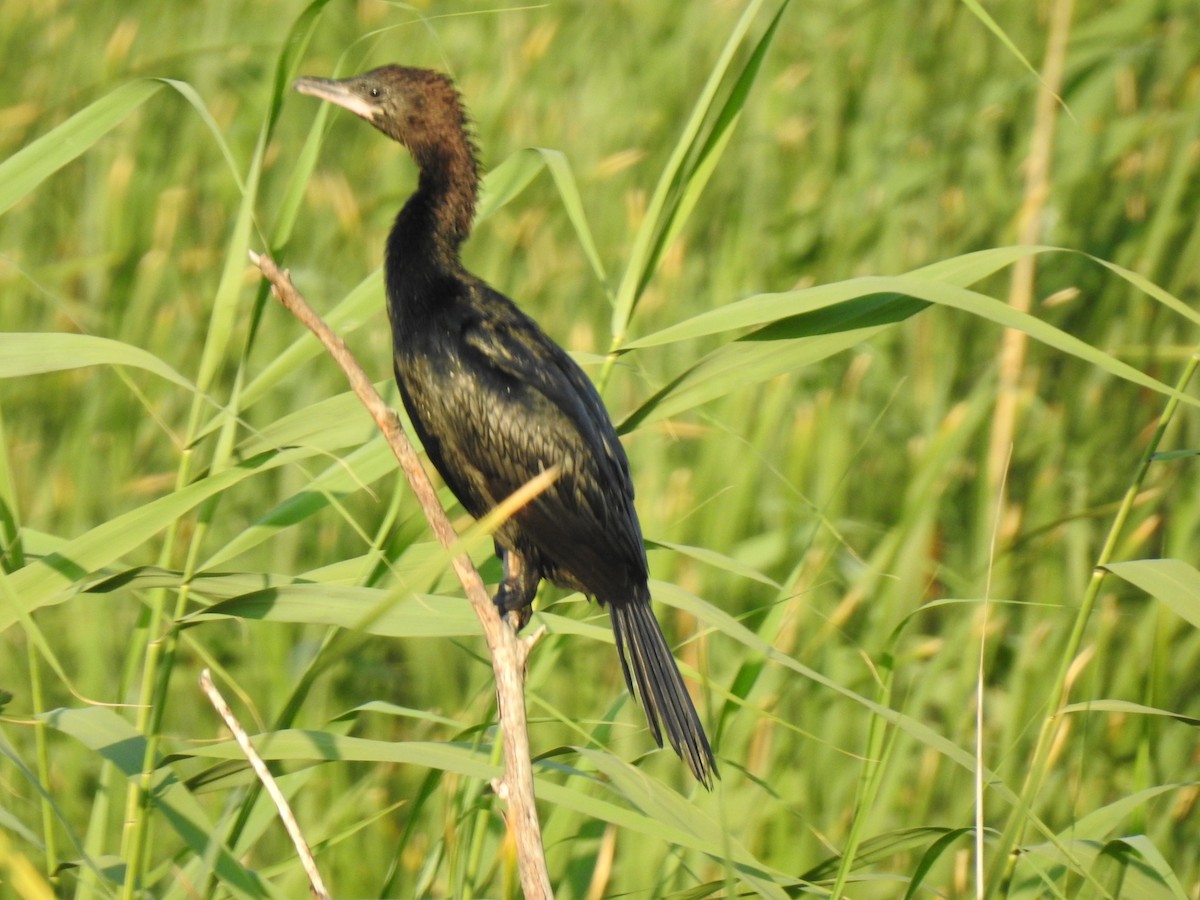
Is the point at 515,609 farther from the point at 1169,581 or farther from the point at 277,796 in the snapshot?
the point at 1169,581

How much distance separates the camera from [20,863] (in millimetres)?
1440

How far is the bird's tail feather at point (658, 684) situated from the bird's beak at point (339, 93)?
99 centimetres

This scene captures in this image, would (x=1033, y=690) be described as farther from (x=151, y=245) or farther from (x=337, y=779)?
(x=151, y=245)

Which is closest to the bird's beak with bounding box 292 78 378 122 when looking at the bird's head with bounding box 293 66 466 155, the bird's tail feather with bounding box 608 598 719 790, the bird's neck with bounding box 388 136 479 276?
the bird's head with bounding box 293 66 466 155

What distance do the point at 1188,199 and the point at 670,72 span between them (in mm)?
1762

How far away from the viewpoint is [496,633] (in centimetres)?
173

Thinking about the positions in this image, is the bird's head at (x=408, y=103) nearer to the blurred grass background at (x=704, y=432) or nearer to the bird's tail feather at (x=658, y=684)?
the blurred grass background at (x=704, y=432)

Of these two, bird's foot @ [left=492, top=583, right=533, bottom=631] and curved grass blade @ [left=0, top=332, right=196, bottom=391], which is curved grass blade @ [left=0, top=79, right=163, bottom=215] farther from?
bird's foot @ [left=492, top=583, right=533, bottom=631]

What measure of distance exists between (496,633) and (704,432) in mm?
1744

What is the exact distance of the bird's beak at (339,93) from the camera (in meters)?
2.31

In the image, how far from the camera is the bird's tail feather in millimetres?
1913

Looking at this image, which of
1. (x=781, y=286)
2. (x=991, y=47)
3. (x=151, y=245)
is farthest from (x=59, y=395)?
(x=991, y=47)

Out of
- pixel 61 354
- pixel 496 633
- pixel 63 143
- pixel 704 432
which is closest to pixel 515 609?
pixel 496 633

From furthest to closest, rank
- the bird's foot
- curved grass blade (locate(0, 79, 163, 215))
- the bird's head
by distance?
the bird's head, the bird's foot, curved grass blade (locate(0, 79, 163, 215))
